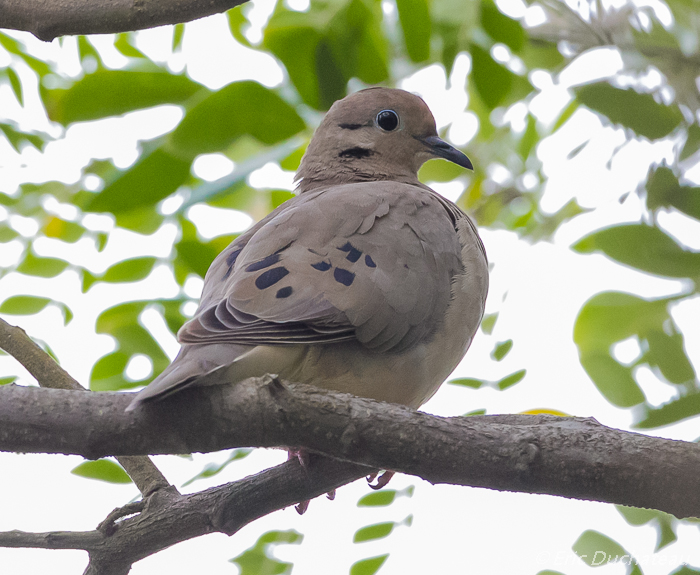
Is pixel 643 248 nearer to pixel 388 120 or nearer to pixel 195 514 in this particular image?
pixel 195 514

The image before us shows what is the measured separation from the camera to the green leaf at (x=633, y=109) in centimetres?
135

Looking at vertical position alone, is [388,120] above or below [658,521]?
above

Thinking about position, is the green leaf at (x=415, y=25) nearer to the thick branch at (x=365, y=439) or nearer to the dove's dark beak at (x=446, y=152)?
the dove's dark beak at (x=446, y=152)

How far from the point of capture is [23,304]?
2344 millimetres

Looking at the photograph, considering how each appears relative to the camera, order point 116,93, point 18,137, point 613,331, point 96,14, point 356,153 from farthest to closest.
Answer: point 356,153, point 18,137, point 116,93, point 96,14, point 613,331

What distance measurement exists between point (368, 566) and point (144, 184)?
3.76ft

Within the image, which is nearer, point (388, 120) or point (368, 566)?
point (368, 566)

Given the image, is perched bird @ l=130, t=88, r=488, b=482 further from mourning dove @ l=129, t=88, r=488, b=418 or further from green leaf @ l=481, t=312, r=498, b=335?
green leaf @ l=481, t=312, r=498, b=335

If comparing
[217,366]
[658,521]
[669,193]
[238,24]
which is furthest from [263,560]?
[238,24]

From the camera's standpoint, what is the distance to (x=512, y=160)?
9.44 feet

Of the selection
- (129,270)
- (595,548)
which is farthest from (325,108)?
(595,548)

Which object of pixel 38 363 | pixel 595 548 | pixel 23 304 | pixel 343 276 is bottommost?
pixel 595 548

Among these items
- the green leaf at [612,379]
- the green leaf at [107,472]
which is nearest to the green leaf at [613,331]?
the green leaf at [612,379]

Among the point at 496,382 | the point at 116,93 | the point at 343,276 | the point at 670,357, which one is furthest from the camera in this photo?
the point at 496,382
